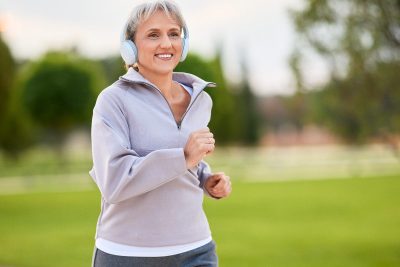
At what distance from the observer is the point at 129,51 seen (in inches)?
102

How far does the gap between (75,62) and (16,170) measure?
9295mm

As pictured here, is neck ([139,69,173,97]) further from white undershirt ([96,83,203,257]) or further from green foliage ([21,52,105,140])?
green foliage ([21,52,105,140])

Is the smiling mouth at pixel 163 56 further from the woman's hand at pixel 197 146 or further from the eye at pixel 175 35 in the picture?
the woman's hand at pixel 197 146

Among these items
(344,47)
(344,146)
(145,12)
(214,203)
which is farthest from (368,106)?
(344,146)

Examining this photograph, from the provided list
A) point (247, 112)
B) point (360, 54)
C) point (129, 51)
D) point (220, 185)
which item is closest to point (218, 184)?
point (220, 185)

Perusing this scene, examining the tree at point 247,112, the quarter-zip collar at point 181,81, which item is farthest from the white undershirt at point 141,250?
the tree at point 247,112

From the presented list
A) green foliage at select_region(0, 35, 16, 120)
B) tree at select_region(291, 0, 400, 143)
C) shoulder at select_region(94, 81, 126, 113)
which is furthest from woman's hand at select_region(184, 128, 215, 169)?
green foliage at select_region(0, 35, 16, 120)

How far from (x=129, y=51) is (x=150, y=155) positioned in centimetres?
44

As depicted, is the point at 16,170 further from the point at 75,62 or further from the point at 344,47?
the point at 344,47

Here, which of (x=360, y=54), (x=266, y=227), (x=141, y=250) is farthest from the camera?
(x=266, y=227)

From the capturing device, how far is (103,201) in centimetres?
258

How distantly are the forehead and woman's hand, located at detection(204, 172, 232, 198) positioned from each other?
63cm

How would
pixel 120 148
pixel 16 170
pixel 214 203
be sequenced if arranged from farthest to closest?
1. pixel 16 170
2. pixel 214 203
3. pixel 120 148

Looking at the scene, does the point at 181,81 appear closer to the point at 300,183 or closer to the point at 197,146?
the point at 197,146
